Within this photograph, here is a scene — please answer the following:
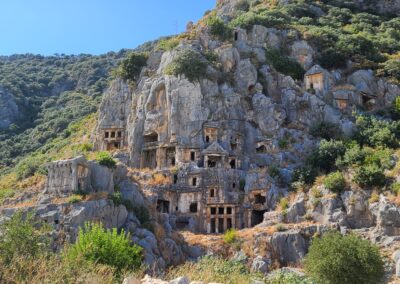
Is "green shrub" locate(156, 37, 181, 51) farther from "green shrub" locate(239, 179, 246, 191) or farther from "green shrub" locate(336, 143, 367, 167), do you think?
"green shrub" locate(336, 143, 367, 167)

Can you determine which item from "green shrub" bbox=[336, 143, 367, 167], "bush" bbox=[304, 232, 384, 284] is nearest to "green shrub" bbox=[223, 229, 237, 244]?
"bush" bbox=[304, 232, 384, 284]

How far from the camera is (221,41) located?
202ft

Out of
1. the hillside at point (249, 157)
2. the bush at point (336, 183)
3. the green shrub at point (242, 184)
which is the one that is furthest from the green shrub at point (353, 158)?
the green shrub at point (242, 184)

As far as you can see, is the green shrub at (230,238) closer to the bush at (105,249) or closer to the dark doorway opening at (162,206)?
the dark doorway opening at (162,206)

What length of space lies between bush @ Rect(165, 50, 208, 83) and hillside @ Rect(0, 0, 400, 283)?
157 millimetres

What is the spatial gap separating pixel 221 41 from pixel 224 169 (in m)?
19.4

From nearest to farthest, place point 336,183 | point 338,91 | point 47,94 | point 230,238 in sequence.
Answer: point 230,238 → point 336,183 → point 338,91 → point 47,94

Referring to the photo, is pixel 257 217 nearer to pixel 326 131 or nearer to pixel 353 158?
pixel 353 158

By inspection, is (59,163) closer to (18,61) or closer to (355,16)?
(355,16)

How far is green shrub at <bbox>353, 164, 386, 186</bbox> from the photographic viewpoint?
137 feet

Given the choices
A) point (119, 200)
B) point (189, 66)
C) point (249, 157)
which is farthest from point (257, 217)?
point (189, 66)

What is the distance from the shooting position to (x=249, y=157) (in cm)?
5238

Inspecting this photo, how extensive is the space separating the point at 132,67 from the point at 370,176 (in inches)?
1279

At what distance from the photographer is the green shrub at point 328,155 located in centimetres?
4797
